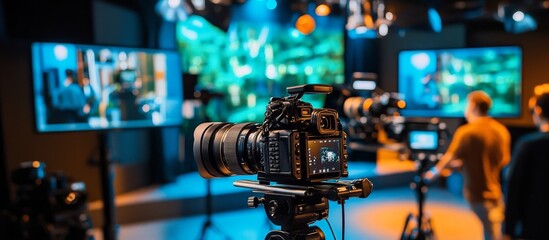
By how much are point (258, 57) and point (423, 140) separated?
324cm

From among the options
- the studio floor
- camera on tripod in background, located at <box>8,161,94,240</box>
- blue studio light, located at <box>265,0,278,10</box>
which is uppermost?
blue studio light, located at <box>265,0,278,10</box>

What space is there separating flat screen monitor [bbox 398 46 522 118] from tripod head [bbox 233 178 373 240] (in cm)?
351

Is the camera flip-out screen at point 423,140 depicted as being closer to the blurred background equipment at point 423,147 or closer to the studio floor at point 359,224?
the blurred background equipment at point 423,147

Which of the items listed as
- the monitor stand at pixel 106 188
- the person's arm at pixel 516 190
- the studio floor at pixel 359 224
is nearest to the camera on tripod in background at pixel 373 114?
the studio floor at pixel 359 224

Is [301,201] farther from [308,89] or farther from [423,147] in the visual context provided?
[423,147]

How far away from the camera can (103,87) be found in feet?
12.2

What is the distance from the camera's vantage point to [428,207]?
4.76m

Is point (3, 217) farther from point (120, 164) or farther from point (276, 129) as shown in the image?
point (276, 129)

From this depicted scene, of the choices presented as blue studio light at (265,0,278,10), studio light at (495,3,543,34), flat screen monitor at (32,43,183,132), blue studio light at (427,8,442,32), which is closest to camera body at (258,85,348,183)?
flat screen monitor at (32,43,183,132)

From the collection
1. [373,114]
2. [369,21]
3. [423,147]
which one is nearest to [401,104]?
[373,114]

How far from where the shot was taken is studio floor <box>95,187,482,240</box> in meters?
3.70

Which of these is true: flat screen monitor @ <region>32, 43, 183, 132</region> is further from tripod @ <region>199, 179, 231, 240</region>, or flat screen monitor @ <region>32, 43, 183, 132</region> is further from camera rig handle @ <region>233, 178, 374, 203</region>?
camera rig handle @ <region>233, 178, 374, 203</region>

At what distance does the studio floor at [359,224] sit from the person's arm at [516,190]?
5.12 ft

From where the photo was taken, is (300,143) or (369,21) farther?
(369,21)
